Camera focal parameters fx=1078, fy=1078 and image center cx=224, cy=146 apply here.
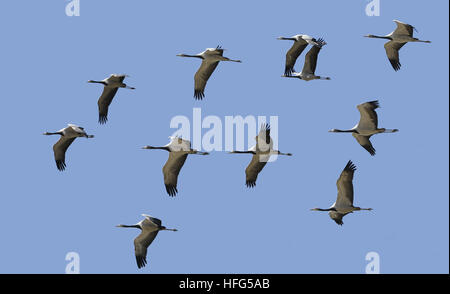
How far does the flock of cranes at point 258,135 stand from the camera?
30.6m

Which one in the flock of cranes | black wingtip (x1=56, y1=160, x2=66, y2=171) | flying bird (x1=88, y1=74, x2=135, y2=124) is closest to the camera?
the flock of cranes

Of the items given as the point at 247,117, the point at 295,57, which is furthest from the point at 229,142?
the point at 295,57

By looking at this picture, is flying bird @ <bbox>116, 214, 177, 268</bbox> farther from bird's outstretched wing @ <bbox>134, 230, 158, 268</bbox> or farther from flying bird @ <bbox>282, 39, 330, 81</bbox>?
flying bird @ <bbox>282, 39, 330, 81</bbox>

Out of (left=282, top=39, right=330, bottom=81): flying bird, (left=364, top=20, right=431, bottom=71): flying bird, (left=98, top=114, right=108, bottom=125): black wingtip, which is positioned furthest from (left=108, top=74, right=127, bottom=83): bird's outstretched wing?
(left=364, top=20, right=431, bottom=71): flying bird

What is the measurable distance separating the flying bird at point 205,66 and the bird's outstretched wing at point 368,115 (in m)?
4.50

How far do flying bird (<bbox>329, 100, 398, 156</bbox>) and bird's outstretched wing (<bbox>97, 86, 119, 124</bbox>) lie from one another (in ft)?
23.6

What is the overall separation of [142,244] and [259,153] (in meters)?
4.39

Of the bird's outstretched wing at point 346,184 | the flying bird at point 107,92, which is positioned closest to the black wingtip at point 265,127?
the bird's outstretched wing at point 346,184

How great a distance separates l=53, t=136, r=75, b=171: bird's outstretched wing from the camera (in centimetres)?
A: 3316

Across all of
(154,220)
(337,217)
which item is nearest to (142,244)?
(154,220)
